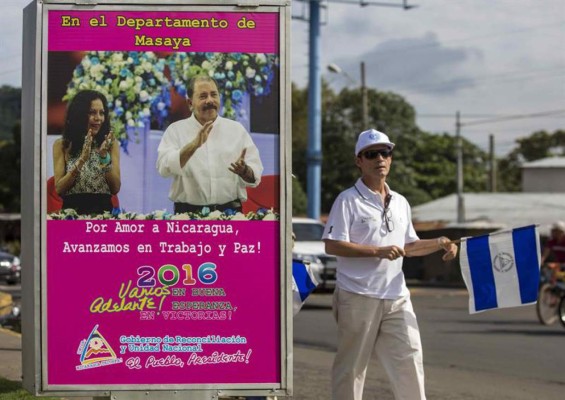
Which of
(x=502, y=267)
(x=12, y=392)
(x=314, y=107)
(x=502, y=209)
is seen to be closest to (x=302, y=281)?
(x=502, y=267)

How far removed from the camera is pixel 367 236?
270 inches

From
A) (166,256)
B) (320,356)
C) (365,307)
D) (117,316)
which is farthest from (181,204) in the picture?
(320,356)

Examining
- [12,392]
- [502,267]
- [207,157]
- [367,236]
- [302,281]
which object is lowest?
[12,392]

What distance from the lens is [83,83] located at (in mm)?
5945

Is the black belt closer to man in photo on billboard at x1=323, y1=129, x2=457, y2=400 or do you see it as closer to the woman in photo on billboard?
the woman in photo on billboard

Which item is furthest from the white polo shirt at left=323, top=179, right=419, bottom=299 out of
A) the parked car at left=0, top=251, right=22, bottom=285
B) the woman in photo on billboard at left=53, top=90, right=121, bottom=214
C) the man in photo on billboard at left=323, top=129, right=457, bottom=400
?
the parked car at left=0, top=251, right=22, bottom=285

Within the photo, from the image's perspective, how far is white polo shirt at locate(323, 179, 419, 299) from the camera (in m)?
6.82

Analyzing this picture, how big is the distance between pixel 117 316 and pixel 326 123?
6652cm

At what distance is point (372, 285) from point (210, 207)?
4.36 ft

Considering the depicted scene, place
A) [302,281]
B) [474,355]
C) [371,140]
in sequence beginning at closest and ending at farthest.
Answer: [371,140]
[302,281]
[474,355]

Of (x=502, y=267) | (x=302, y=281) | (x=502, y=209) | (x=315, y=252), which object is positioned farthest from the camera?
(x=502, y=209)

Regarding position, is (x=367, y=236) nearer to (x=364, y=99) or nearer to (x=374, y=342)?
(x=374, y=342)

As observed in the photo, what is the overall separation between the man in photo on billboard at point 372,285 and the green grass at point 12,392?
2593 millimetres

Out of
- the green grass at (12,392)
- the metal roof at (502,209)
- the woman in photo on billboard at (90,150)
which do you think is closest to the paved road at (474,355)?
the green grass at (12,392)
